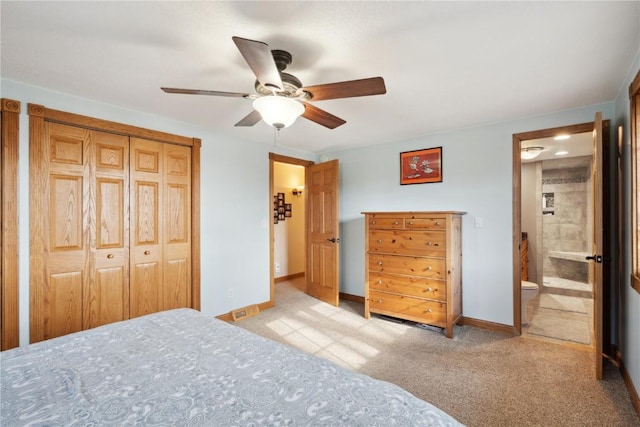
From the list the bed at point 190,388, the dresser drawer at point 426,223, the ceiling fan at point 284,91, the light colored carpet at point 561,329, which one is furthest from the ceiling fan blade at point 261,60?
the light colored carpet at point 561,329

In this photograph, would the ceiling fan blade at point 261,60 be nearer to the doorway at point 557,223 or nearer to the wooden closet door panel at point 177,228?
the wooden closet door panel at point 177,228

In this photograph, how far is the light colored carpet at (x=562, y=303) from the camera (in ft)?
13.2

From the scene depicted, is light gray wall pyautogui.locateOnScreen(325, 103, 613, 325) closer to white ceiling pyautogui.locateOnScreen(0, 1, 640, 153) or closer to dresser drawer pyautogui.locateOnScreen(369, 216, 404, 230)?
white ceiling pyautogui.locateOnScreen(0, 1, 640, 153)

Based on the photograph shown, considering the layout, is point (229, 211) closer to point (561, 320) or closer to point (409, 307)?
point (409, 307)

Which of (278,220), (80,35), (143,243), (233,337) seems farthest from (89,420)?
(278,220)

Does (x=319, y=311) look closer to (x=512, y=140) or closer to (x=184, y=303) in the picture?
(x=184, y=303)

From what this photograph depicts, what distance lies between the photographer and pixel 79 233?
100 inches

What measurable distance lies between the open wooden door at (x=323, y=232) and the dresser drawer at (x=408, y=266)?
652mm

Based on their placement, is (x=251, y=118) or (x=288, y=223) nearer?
(x=251, y=118)

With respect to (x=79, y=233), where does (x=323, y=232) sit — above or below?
below

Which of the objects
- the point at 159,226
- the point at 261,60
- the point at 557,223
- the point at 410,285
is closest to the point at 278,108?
the point at 261,60

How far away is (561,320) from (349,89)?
3.85 m

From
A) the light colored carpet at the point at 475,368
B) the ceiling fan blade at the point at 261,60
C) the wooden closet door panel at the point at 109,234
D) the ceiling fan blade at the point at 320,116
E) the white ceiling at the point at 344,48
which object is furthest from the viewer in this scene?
the wooden closet door panel at the point at 109,234

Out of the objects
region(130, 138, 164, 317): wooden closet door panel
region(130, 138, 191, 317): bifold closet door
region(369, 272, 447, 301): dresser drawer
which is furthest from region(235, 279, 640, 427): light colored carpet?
region(130, 138, 164, 317): wooden closet door panel
